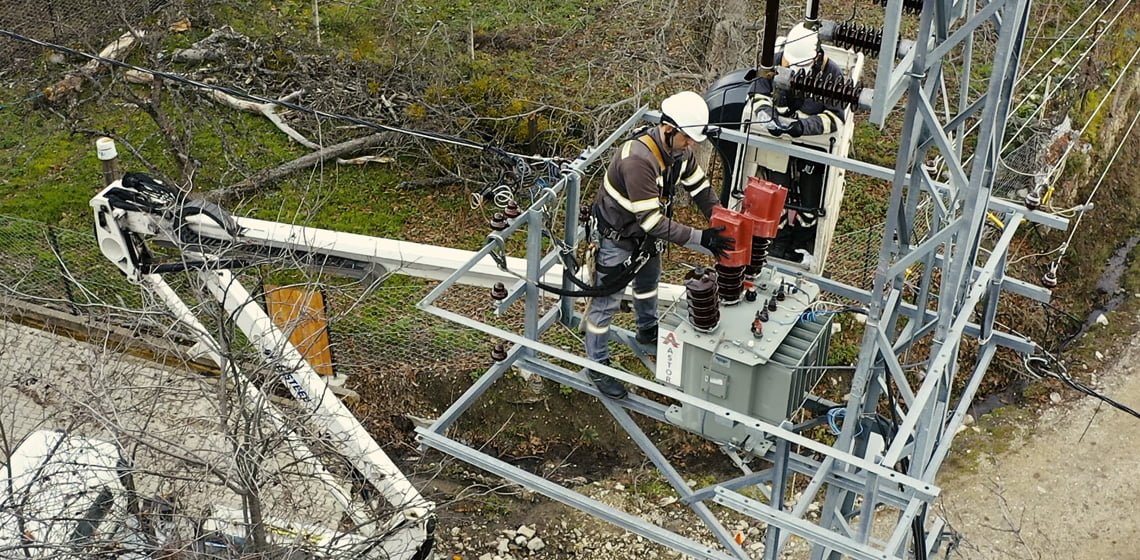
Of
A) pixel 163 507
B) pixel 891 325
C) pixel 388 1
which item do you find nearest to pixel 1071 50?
pixel 388 1

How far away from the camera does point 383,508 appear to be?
1028 cm

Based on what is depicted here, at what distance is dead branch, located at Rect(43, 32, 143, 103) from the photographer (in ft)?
61.6

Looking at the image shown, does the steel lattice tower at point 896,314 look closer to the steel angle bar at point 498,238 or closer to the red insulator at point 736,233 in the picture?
the steel angle bar at point 498,238

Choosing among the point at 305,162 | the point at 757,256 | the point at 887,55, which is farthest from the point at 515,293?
the point at 305,162

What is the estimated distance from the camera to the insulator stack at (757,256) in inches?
347

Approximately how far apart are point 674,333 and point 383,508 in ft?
10.9

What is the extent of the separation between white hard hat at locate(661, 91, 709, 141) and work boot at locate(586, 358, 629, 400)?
78.0 inches

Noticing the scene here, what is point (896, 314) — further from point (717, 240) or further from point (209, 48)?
point (209, 48)

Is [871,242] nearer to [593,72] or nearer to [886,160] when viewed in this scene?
[886,160]

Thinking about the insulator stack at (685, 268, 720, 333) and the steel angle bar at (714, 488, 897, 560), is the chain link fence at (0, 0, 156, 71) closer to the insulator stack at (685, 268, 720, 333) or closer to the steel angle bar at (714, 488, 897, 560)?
the insulator stack at (685, 268, 720, 333)

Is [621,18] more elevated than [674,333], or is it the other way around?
[674,333]

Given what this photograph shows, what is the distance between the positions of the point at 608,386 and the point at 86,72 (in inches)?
495

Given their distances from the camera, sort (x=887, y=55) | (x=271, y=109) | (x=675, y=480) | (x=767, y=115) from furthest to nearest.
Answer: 1. (x=271, y=109)
2. (x=767, y=115)
3. (x=675, y=480)
4. (x=887, y=55)

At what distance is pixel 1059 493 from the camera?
44.4 feet
